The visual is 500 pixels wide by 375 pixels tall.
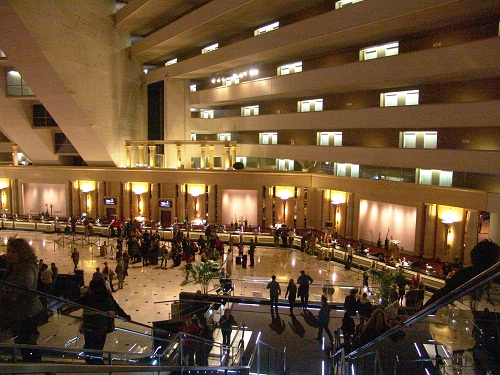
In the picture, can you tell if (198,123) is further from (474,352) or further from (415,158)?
(474,352)

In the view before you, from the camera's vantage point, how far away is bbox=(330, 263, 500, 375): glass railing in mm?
3244

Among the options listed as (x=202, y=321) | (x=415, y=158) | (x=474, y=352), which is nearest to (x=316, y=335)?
(x=202, y=321)

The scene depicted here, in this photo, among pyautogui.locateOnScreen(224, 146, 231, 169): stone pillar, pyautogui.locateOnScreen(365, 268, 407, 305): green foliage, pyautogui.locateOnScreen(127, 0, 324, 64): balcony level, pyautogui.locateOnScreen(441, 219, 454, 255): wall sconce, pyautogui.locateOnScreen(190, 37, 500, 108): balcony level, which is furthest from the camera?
pyautogui.locateOnScreen(224, 146, 231, 169): stone pillar

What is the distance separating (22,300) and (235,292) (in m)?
10.4

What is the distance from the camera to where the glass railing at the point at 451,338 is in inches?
128

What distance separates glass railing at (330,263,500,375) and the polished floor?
3.23 m

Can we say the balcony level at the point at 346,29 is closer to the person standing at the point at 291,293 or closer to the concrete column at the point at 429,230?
the concrete column at the point at 429,230

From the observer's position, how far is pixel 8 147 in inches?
1238

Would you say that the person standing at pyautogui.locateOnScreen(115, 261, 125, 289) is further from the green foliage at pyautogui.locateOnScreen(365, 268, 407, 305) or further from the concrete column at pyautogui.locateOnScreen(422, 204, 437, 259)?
the concrete column at pyautogui.locateOnScreen(422, 204, 437, 259)

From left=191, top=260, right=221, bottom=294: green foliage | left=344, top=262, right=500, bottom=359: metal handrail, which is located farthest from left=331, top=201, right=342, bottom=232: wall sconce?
left=344, top=262, right=500, bottom=359: metal handrail

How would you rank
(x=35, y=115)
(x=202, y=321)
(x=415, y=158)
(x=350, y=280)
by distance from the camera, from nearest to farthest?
(x=202, y=321) < (x=350, y=280) < (x=415, y=158) < (x=35, y=115)

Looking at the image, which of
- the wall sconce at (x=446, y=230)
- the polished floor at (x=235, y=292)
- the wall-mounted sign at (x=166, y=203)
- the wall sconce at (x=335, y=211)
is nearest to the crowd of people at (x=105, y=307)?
the polished floor at (x=235, y=292)

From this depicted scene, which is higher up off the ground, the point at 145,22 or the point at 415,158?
the point at 145,22

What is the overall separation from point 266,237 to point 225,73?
40.4 feet
